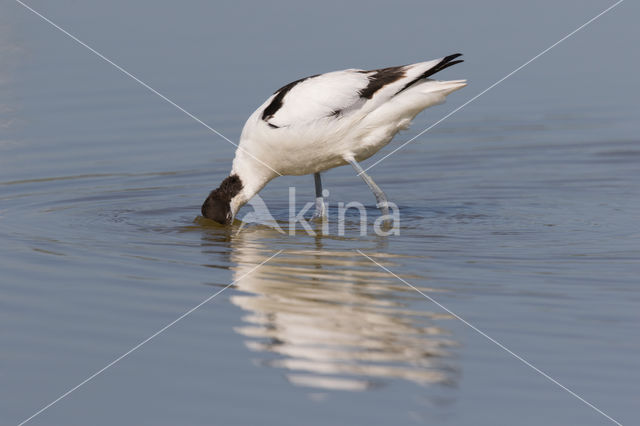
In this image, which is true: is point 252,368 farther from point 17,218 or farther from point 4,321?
point 17,218

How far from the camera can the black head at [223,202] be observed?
1028 cm

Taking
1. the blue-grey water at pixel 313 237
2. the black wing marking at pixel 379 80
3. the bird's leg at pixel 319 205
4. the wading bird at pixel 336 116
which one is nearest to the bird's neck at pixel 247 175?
the wading bird at pixel 336 116

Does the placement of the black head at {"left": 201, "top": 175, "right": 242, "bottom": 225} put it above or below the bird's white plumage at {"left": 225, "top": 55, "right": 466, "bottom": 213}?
below

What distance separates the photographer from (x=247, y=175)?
405 inches

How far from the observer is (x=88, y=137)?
13.0 metres

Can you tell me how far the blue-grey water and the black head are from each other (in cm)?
12

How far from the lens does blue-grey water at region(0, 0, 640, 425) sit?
19.2 feet

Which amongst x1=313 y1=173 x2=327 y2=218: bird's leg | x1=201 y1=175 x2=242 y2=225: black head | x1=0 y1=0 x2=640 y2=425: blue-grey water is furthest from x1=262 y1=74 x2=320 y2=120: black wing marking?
x1=313 y1=173 x2=327 y2=218: bird's leg

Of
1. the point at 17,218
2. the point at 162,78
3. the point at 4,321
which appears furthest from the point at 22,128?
the point at 4,321

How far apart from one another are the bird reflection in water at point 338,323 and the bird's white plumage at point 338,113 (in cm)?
117

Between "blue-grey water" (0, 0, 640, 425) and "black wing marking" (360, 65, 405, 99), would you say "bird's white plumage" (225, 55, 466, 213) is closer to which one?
"black wing marking" (360, 65, 405, 99)

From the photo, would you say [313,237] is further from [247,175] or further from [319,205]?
[247,175]

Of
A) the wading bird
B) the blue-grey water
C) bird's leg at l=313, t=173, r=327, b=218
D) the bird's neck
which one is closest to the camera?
the blue-grey water

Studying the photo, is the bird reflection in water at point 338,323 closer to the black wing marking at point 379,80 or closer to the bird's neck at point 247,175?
the bird's neck at point 247,175
